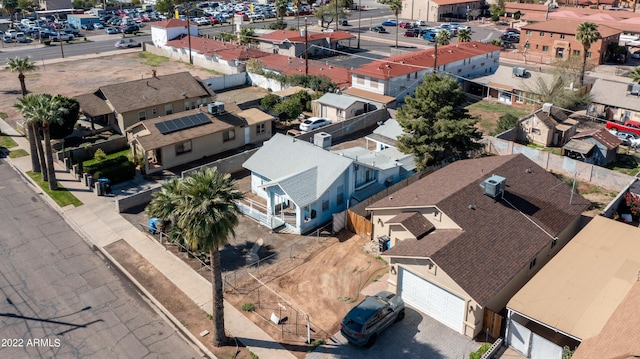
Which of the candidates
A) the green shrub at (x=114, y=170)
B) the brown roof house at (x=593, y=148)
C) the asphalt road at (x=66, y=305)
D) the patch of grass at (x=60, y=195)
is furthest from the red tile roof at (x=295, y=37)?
the asphalt road at (x=66, y=305)

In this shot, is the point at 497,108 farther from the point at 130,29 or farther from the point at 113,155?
the point at 130,29

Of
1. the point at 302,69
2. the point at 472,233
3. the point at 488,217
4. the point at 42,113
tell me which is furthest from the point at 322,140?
the point at 302,69

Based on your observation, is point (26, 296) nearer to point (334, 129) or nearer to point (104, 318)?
point (104, 318)

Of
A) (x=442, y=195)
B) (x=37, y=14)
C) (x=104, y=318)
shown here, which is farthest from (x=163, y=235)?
(x=37, y=14)

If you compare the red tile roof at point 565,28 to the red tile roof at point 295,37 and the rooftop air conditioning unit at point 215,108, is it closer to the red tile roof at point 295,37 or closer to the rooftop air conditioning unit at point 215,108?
the red tile roof at point 295,37

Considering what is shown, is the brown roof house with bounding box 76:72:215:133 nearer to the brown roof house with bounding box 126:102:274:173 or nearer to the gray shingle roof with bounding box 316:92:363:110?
the brown roof house with bounding box 126:102:274:173
